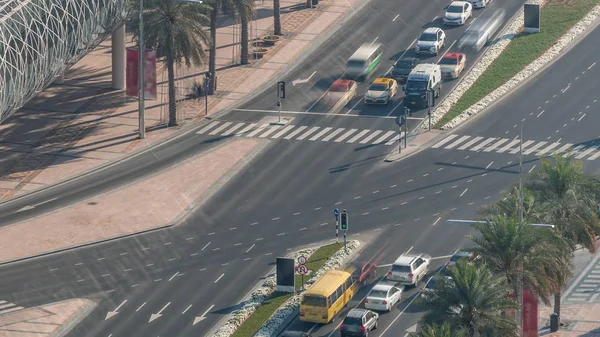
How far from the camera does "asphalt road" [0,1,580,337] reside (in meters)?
110

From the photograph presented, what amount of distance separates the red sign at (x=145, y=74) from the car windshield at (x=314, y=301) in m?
40.2

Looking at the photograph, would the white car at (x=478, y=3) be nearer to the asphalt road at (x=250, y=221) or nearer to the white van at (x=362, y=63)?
the white van at (x=362, y=63)

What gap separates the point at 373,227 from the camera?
120 metres

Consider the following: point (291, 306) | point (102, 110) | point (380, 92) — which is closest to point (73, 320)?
point (291, 306)

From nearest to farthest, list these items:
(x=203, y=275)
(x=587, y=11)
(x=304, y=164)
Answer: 1. (x=203, y=275)
2. (x=304, y=164)
3. (x=587, y=11)

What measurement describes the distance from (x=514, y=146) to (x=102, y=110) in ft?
124

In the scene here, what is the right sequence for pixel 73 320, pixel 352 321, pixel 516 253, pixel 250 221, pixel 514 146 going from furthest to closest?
pixel 514 146, pixel 250 221, pixel 73 320, pixel 352 321, pixel 516 253

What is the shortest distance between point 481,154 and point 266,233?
23.4 m

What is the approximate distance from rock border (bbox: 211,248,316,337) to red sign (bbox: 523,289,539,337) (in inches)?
739

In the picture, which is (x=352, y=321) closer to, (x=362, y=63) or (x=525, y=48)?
(x=362, y=63)

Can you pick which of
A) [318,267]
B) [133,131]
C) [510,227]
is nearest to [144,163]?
[133,131]

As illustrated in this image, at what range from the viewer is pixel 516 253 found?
92250mm

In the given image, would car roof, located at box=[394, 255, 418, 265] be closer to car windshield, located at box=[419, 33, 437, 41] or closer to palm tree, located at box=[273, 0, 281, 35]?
car windshield, located at box=[419, 33, 437, 41]

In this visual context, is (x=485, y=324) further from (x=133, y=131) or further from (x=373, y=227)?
(x=133, y=131)
